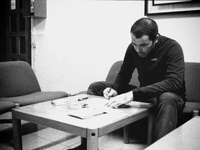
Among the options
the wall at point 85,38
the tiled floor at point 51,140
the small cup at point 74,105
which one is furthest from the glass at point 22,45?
the small cup at point 74,105

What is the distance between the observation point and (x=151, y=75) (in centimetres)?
199

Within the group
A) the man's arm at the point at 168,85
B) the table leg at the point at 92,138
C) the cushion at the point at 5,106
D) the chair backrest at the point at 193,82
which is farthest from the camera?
the chair backrest at the point at 193,82

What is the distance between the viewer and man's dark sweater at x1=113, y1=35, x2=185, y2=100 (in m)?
1.73

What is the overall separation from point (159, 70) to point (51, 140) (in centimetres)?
121

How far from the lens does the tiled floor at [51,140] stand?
6.81ft

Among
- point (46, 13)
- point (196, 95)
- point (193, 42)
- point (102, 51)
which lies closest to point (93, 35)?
point (102, 51)

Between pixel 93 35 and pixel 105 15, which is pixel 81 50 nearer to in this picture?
pixel 93 35

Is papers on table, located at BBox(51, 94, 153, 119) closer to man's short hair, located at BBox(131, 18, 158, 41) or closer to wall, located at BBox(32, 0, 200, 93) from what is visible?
man's short hair, located at BBox(131, 18, 158, 41)

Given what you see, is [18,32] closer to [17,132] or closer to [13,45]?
[13,45]

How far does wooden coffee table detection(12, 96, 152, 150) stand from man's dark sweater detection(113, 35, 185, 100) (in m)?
0.18

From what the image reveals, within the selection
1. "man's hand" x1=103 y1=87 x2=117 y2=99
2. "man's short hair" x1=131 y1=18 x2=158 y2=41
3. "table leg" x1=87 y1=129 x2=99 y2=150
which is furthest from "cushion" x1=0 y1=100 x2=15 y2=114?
"man's short hair" x1=131 y1=18 x2=158 y2=41

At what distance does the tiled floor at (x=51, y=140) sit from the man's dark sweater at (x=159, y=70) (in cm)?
50

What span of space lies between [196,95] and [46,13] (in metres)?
2.49

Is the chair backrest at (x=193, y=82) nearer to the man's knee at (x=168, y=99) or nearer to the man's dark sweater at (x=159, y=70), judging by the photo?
the man's dark sweater at (x=159, y=70)
